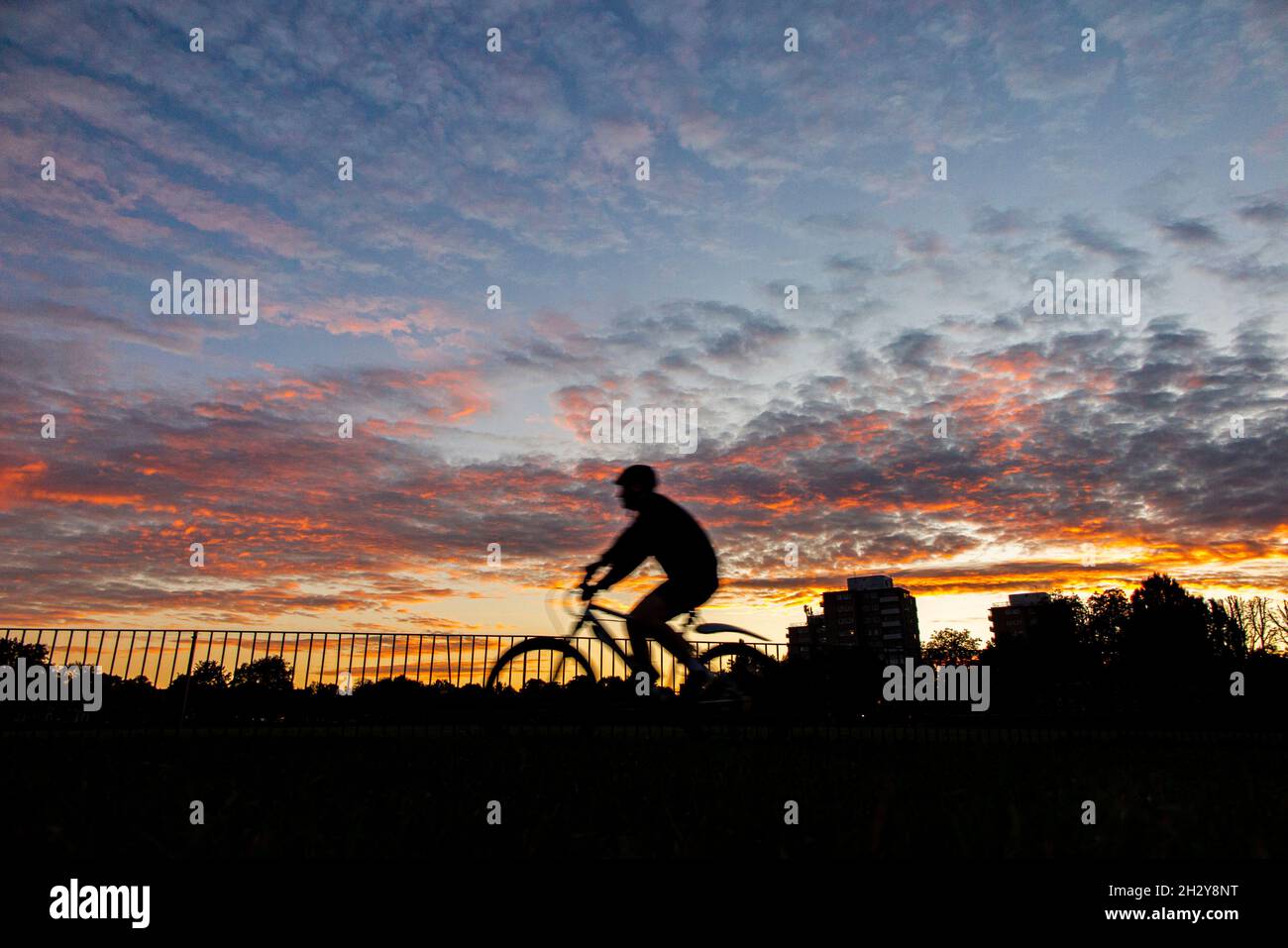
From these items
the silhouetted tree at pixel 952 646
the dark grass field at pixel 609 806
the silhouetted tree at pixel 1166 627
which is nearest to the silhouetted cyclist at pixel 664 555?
the dark grass field at pixel 609 806

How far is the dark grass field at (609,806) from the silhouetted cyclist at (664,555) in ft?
5.57

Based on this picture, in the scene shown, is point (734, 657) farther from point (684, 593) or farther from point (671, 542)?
point (671, 542)

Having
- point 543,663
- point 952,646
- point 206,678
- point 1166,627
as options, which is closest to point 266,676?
point 206,678

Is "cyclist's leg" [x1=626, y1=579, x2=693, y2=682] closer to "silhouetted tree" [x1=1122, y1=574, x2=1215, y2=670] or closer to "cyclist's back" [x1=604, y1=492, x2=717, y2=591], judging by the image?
"cyclist's back" [x1=604, y1=492, x2=717, y2=591]

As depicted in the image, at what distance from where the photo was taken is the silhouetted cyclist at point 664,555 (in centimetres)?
766

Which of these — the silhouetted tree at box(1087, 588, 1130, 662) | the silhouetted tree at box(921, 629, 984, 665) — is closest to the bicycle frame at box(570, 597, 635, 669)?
the silhouetted tree at box(1087, 588, 1130, 662)

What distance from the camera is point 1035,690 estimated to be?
22.8 meters

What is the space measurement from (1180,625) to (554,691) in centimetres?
8247

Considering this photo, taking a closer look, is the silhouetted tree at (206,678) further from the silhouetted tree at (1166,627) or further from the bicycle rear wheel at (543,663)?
the silhouetted tree at (1166,627)

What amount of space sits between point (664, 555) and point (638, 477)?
802mm
